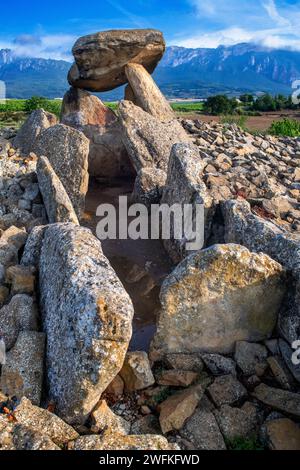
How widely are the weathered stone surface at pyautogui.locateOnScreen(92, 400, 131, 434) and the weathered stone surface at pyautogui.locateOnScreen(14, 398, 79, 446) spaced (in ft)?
1.15

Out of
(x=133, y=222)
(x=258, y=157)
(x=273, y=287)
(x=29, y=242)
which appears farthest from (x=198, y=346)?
(x=258, y=157)

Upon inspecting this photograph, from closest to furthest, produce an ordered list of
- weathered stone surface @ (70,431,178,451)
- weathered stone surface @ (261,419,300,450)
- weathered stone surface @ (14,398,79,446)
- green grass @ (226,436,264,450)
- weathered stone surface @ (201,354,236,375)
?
weathered stone surface @ (70,431,178,451) < weathered stone surface @ (14,398,79,446) < weathered stone surface @ (261,419,300,450) < green grass @ (226,436,264,450) < weathered stone surface @ (201,354,236,375)

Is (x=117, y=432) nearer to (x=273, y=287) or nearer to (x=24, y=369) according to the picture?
(x=24, y=369)

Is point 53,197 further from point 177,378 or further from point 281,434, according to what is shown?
point 281,434

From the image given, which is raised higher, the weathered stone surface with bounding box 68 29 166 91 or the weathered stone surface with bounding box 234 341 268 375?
the weathered stone surface with bounding box 68 29 166 91

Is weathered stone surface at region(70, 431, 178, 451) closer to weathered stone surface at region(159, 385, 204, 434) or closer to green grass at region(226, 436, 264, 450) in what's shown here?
weathered stone surface at region(159, 385, 204, 434)

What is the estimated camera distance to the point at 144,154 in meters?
16.2

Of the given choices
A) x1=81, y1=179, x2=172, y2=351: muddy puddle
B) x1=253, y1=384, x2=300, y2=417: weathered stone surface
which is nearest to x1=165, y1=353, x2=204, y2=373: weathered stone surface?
x1=253, y1=384, x2=300, y2=417: weathered stone surface

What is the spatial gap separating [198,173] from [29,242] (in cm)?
502

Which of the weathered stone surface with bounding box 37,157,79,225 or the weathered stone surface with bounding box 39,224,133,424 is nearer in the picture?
the weathered stone surface with bounding box 39,224,133,424

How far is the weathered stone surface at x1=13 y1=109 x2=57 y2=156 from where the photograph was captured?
17.2 metres

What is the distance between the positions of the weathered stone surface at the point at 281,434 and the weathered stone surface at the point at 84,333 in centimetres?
228

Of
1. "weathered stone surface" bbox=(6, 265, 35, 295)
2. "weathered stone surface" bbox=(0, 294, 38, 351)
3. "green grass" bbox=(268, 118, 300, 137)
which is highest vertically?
"green grass" bbox=(268, 118, 300, 137)

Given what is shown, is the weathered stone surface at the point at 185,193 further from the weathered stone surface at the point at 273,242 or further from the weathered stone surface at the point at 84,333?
the weathered stone surface at the point at 84,333
